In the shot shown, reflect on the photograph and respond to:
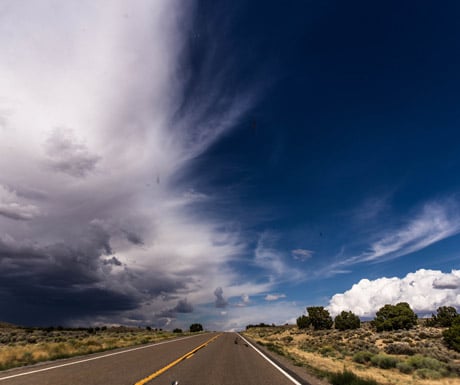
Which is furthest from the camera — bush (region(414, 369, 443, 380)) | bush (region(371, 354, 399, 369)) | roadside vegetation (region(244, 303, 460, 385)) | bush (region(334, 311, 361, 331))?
bush (region(334, 311, 361, 331))

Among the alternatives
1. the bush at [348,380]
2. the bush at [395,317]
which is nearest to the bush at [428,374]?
the bush at [348,380]

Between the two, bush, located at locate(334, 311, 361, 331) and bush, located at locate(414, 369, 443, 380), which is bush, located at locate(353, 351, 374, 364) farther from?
bush, located at locate(334, 311, 361, 331)

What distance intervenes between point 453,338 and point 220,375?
24.7 meters

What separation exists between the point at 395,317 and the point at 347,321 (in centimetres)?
1656

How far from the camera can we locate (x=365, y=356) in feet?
68.1

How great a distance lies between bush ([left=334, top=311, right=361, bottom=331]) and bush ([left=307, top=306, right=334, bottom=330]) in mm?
11091

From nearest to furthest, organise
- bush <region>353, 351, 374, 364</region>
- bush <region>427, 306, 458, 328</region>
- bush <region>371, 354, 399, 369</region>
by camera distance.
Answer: bush <region>371, 354, 399, 369</region> → bush <region>353, 351, 374, 364</region> → bush <region>427, 306, 458, 328</region>

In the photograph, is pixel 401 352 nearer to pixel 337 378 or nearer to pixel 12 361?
pixel 337 378

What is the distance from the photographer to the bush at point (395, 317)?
48594 millimetres

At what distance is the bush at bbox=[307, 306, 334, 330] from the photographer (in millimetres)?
78438

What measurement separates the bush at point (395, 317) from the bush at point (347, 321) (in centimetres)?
1093

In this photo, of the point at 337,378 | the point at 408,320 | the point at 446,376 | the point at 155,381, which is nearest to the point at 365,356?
the point at 446,376

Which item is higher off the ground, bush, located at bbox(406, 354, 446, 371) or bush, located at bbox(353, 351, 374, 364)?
bush, located at bbox(353, 351, 374, 364)

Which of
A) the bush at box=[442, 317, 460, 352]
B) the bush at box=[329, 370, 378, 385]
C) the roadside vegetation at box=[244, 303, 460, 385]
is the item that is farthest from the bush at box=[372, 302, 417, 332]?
the bush at box=[329, 370, 378, 385]
